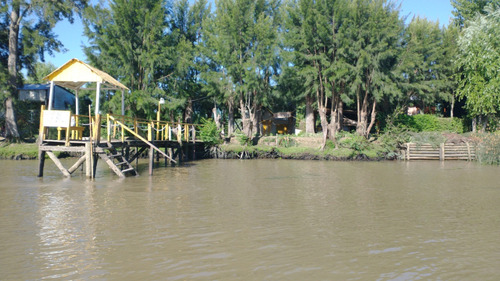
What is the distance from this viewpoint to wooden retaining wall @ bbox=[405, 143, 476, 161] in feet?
97.1

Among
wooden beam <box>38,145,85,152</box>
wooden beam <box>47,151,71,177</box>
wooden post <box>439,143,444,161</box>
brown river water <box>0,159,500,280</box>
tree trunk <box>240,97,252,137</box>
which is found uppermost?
tree trunk <box>240,97,252,137</box>

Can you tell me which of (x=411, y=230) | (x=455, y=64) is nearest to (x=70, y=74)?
(x=411, y=230)

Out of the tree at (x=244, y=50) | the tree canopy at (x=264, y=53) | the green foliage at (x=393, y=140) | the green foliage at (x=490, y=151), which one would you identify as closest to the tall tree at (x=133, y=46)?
the tree canopy at (x=264, y=53)

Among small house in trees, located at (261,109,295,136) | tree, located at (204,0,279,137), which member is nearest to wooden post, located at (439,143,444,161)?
tree, located at (204,0,279,137)

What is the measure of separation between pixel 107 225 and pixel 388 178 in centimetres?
1304

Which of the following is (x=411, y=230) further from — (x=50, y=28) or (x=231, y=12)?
(x=50, y=28)

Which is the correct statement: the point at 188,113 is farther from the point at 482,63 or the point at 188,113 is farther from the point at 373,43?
the point at 482,63

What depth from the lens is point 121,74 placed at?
32812mm

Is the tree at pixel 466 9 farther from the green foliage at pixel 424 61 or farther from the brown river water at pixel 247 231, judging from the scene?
the brown river water at pixel 247 231

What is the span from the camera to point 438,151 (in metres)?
30.2

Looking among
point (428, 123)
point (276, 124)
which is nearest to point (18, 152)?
point (276, 124)

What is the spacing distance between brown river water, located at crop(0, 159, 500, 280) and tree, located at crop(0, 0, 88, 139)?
Result: 19.5m

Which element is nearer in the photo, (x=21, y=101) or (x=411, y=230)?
(x=411, y=230)

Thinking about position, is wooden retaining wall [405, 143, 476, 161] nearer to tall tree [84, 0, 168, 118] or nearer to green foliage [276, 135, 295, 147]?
green foliage [276, 135, 295, 147]
